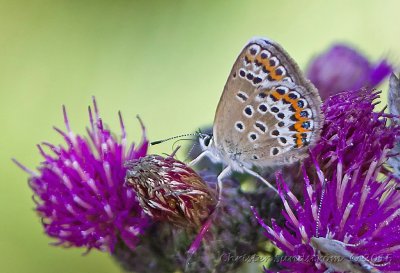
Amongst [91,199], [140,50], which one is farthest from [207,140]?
[140,50]

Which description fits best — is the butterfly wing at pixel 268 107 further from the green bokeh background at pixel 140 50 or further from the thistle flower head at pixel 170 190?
the green bokeh background at pixel 140 50

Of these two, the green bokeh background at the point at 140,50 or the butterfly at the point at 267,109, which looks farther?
the green bokeh background at the point at 140,50

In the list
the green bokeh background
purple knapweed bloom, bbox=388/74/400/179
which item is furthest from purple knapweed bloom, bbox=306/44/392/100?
the green bokeh background

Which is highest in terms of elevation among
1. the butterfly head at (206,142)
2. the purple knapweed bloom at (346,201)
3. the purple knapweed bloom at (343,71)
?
the purple knapweed bloom at (343,71)

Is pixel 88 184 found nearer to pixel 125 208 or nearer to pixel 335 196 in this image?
pixel 125 208

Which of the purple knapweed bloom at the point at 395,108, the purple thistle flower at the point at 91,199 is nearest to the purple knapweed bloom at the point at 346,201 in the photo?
the purple knapweed bloom at the point at 395,108

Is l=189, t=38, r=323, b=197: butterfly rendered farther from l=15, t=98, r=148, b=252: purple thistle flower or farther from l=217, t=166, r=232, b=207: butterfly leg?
l=15, t=98, r=148, b=252: purple thistle flower

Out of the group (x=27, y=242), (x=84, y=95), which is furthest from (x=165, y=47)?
(x=27, y=242)
